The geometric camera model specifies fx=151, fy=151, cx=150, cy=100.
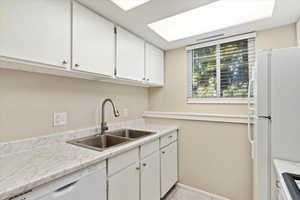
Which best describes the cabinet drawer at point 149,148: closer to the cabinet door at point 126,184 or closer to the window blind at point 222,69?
the cabinet door at point 126,184

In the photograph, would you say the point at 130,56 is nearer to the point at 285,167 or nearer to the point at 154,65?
the point at 154,65

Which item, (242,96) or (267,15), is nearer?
(267,15)

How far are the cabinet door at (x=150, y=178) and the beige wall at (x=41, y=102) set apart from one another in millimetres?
776

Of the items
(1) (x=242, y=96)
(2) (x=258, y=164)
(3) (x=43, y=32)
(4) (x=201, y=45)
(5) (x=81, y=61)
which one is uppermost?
(4) (x=201, y=45)

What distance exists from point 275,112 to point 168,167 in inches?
54.8

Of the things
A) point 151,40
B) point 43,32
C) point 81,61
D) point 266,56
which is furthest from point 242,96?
point 43,32

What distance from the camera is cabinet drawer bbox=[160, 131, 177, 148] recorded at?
1.91m

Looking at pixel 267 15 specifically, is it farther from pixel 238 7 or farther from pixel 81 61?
pixel 81 61

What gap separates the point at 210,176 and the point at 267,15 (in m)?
2.02

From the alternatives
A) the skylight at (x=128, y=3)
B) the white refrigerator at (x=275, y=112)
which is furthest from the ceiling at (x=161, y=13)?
the white refrigerator at (x=275, y=112)

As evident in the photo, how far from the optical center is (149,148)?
1.66m

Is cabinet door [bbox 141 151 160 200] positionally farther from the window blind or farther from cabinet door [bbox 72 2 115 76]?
the window blind

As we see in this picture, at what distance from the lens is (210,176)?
2066 mm

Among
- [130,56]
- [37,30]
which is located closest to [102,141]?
[130,56]
